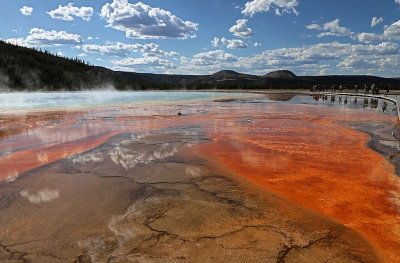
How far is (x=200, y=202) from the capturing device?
159 inches

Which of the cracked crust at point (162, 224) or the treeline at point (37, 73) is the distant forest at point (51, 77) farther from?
the cracked crust at point (162, 224)

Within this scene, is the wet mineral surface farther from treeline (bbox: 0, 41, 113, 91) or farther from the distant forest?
treeline (bbox: 0, 41, 113, 91)

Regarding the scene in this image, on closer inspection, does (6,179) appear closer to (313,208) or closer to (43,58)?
(313,208)

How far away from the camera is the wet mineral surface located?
9.42 ft

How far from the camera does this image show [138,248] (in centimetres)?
287

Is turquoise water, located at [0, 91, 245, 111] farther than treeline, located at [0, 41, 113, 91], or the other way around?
treeline, located at [0, 41, 113, 91]

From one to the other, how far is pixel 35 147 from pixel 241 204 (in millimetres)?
6513

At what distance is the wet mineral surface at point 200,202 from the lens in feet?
9.42

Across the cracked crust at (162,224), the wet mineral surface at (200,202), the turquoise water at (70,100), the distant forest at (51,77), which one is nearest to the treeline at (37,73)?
the distant forest at (51,77)

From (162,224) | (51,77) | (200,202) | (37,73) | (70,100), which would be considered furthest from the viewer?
(51,77)

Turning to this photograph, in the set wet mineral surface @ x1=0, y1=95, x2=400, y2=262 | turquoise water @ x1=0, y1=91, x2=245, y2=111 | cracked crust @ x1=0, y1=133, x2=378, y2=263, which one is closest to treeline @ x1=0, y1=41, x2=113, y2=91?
turquoise water @ x1=0, y1=91, x2=245, y2=111

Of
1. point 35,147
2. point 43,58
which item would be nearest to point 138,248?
point 35,147

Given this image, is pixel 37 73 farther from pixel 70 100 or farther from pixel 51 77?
pixel 70 100

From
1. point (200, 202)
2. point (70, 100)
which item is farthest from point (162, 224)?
point (70, 100)
